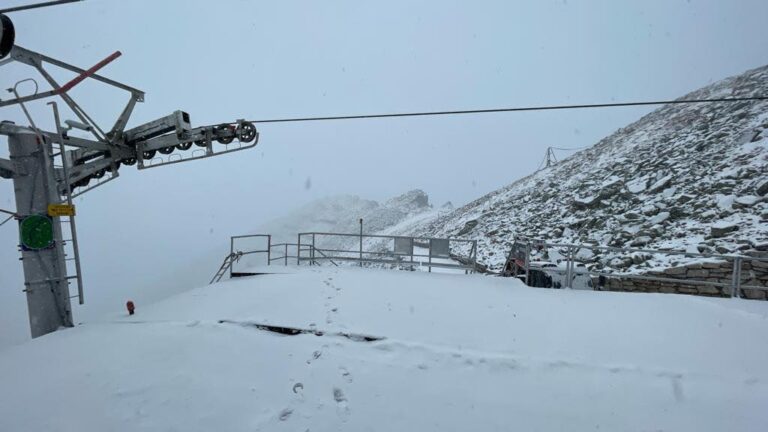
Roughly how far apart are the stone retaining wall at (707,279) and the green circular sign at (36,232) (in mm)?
12818

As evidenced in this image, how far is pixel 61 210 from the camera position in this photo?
236 inches

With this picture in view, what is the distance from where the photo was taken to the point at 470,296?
6.65 m

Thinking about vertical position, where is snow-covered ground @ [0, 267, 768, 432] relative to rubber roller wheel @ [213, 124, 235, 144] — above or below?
below

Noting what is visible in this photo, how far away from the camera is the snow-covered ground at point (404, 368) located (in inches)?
131

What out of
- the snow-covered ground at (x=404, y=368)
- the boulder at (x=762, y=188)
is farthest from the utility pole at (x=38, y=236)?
the boulder at (x=762, y=188)

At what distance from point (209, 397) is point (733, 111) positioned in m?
25.1

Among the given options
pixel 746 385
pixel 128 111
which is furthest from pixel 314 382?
pixel 128 111

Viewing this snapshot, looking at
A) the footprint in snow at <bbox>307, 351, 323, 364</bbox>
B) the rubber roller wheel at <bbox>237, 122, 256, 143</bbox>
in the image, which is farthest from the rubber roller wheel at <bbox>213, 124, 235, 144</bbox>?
the footprint in snow at <bbox>307, 351, 323, 364</bbox>

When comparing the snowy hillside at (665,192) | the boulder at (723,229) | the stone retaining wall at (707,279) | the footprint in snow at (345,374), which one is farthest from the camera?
the snowy hillside at (665,192)

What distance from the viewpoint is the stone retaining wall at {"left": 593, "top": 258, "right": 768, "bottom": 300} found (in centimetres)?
861

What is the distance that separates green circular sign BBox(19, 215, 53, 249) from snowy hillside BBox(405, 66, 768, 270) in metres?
13.8

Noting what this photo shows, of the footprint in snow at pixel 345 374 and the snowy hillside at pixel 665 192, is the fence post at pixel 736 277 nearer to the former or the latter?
the snowy hillside at pixel 665 192

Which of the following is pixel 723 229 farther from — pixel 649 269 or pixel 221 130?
pixel 221 130

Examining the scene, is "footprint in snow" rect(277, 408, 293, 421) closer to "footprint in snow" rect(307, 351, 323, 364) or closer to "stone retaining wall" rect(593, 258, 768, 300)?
"footprint in snow" rect(307, 351, 323, 364)
